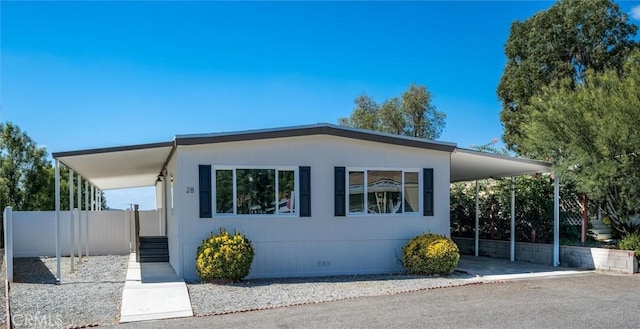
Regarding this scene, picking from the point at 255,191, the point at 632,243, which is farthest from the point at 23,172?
the point at 632,243

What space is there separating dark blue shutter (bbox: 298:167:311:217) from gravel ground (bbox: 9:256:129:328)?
150 inches

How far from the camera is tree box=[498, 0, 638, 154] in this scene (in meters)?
23.5

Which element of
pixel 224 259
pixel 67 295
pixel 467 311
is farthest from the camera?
pixel 224 259

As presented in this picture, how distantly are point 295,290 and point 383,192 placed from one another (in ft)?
11.1

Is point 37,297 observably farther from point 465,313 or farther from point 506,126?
point 506,126

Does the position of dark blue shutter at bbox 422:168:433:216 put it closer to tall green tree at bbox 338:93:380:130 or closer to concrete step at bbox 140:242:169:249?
concrete step at bbox 140:242:169:249

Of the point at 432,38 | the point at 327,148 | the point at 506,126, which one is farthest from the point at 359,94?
the point at 327,148

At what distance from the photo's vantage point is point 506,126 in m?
26.1

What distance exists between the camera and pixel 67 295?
9031mm

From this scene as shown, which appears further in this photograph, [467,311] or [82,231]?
[82,231]

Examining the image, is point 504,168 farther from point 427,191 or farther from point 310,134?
point 310,134

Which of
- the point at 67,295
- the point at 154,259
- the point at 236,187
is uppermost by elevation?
the point at 236,187
